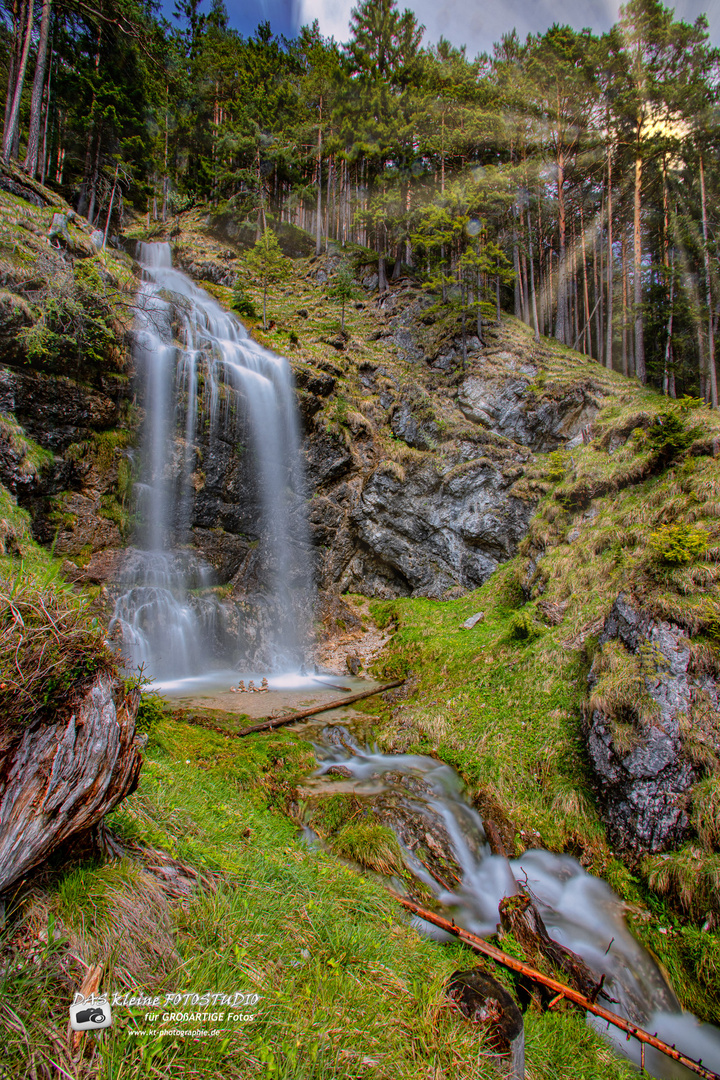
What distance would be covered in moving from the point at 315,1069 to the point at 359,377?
19.4 meters

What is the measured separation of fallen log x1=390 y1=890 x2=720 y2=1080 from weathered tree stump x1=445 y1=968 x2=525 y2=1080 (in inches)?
50.5

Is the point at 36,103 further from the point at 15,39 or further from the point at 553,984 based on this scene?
the point at 553,984

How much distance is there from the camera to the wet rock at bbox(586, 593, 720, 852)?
479 centimetres

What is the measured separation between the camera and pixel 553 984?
10.9 feet

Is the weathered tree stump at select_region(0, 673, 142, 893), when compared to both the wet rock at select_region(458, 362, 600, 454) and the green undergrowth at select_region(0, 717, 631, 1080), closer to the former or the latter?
the green undergrowth at select_region(0, 717, 631, 1080)

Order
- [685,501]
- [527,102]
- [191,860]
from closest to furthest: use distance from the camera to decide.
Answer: [191,860] → [685,501] → [527,102]

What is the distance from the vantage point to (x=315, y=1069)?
1.81m

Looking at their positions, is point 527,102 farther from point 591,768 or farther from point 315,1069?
point 315,1069

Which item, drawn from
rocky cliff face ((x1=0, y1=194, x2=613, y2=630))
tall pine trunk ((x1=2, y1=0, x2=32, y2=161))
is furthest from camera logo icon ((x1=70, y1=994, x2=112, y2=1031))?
tall pine trunk ((x1=2, y1=0, x2=32, y2=161))

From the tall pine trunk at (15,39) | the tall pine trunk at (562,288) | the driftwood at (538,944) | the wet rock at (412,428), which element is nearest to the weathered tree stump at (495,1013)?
the driftwood at (538,944)

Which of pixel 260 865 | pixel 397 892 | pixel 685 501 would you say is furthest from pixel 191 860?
pixel 685 501

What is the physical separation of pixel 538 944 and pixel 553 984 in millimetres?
460

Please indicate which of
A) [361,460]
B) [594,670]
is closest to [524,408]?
[361,460]

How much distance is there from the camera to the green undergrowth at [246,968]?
1594mm
